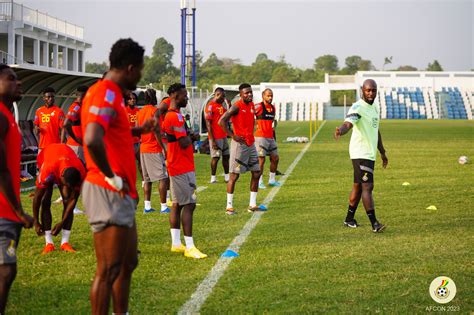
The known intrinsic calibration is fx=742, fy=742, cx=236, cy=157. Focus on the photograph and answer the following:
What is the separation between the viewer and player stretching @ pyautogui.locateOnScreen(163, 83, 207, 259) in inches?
340

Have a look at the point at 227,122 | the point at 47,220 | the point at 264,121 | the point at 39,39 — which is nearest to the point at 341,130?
the point at 227,122

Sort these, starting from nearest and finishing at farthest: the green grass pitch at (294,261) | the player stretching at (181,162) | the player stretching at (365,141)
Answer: the green grass pitch at (294,261)
the player stretching at (181,162)
the player stretching at (365,141)

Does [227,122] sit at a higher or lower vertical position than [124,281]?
higher

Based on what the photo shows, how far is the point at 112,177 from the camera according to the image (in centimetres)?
490

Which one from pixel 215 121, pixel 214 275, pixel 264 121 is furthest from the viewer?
pixel 215 121

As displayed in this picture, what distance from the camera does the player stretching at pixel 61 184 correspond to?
28.7ft

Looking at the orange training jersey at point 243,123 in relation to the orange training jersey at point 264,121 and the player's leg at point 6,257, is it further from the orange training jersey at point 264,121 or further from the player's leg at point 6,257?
the player's leg at point 6,257

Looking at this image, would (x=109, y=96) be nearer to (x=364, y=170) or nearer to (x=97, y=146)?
(x=97, y=146)

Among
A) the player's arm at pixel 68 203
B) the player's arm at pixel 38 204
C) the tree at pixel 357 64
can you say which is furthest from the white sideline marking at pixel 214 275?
the tree at pixel 357 64

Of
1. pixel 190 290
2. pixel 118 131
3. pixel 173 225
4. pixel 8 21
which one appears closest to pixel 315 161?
pixel 173 225

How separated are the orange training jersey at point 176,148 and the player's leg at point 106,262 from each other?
12.1ft

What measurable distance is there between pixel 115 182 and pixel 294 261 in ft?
12.0

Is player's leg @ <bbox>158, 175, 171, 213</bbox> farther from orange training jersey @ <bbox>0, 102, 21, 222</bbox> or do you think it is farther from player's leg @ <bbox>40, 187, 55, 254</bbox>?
orange training jersey @ <bbox>0, 102, 21, 222</bbox>

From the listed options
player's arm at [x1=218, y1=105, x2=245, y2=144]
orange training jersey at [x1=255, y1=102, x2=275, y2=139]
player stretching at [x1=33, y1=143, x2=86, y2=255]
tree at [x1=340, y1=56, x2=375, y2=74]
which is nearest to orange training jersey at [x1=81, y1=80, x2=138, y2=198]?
player stretching at [x1=33, y1=143, x2=86, y2=255]
